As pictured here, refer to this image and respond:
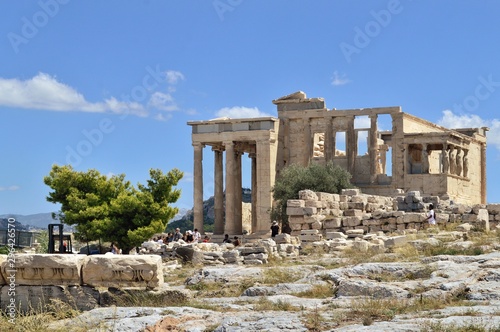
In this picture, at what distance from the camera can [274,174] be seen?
164ft

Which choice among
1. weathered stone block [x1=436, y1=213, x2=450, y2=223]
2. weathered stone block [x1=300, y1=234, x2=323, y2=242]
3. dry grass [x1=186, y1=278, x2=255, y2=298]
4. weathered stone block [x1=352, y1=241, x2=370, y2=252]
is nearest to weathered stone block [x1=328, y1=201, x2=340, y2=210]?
weathered stone block [x1=300, y1=234, x2=323, y2=242]

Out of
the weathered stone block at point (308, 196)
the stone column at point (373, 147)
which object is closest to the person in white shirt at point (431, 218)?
the weathered stone block at point (308, 196)

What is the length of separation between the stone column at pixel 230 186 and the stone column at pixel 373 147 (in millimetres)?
7152

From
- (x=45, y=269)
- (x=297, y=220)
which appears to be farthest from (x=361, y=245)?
(x=45, y=269)

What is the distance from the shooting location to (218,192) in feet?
168

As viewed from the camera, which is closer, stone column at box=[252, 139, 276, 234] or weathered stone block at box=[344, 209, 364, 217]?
weathered stone block at box=[344, 209, 364, 217]

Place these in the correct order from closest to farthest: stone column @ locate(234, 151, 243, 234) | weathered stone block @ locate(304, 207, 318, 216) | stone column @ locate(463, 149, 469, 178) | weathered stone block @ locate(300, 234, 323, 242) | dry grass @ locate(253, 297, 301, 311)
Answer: dry grass @ locate(253, 297, 301, 311)
weathered stone block @ locate(300, 234, 323, 242)
weathered stone block @ locate(304, 207, 318, 216)
stone column @ locate(234, 151, 243, 234)
stone column @ locate(463, 149, 469, 178)

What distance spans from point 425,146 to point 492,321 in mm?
37965

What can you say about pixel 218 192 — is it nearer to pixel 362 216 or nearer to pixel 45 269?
pixel 362 216

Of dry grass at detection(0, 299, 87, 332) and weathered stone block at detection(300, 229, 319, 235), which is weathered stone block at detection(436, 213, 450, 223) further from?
dry grass at detection(0, 299, 87, 332)

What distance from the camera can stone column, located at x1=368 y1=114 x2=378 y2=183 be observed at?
48.7 metres

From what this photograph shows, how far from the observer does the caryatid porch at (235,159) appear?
161ft

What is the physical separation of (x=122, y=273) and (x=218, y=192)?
3702 centimetres

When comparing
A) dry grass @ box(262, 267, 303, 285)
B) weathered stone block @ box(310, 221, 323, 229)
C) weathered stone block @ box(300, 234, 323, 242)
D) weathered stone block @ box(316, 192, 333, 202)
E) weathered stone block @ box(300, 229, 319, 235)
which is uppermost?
weathered stone block @ box(316, 192, 333, 202)
